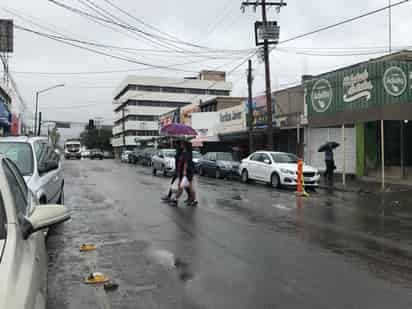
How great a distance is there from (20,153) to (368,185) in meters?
15.5

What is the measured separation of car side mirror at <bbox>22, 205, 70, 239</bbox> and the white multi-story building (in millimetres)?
95378

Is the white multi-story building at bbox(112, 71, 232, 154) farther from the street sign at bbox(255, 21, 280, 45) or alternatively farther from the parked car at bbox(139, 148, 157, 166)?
the street sign at bbox(255, 21, 280, 45)

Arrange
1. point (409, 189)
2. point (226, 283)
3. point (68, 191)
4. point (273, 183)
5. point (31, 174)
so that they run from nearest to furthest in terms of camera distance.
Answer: point (226, 283) → point (31, 174) → point (68, 191) → point (409, 189) → point (273, 183)

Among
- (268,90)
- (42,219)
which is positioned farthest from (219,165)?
(42,219)

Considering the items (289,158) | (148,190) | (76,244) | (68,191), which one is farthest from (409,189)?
(76,244)

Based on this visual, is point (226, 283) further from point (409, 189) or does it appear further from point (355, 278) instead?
point (409, 189)

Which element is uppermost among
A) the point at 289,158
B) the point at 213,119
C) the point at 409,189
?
the point at 213,119

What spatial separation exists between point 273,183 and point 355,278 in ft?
45.1

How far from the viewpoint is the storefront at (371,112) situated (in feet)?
64.7

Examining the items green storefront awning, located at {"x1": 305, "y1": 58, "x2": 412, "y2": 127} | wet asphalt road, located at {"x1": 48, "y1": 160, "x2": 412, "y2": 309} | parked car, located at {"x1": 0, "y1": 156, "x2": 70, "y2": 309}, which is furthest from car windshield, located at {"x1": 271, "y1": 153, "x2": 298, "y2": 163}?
parked car, located at {"x1": 0, "y1": 156, "x2": 70, "y2": 309}

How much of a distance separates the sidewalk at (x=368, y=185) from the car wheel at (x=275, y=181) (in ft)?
7.25

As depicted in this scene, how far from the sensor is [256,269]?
618 centimetres

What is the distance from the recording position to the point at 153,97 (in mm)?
104125

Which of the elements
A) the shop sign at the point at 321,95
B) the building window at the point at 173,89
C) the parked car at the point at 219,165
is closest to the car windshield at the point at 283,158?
the parked car at the point at 219,165
